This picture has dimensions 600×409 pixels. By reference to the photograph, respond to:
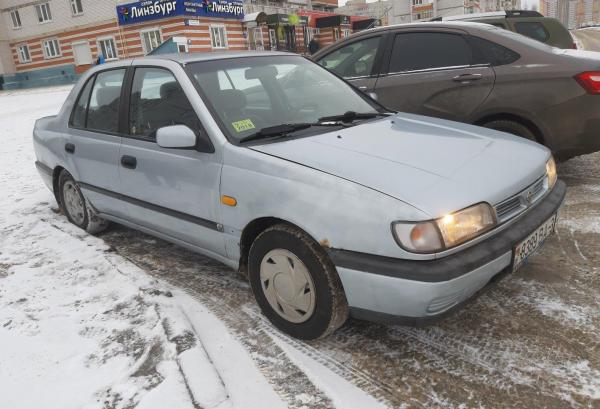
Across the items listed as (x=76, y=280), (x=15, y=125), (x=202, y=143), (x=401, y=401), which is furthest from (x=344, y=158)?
(x=15, y=125)

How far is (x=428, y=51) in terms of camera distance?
4820 mm

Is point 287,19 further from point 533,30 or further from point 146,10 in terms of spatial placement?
point 533,30

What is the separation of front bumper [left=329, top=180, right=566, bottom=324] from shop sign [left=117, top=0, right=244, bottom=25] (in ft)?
101

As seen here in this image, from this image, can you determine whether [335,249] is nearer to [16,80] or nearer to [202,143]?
[202,143]

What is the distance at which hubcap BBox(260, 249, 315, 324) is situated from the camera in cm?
243

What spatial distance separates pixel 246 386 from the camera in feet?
7.41

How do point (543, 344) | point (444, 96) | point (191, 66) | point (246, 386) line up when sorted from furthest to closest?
point (444, 96) < point (191, 66) < point (543, 344) < point (246, 386)

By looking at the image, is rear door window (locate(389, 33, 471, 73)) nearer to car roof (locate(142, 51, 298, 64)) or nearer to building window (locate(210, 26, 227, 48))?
car roof (locate(142, 51, 298, 64))

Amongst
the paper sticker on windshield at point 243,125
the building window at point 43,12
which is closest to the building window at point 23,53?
the building window at point 43,12

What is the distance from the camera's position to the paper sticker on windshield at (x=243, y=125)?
9.22 ft

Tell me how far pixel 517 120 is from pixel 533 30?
438 centimetres

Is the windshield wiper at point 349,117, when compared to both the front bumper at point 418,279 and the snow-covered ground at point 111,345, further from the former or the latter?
the snow-covered ground at point 111,345

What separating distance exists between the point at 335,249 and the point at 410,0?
250 feet

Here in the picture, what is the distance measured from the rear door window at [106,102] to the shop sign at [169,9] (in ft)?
92.4
